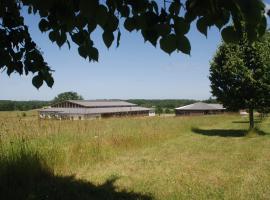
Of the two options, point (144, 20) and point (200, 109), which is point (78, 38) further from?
point (200, 109)

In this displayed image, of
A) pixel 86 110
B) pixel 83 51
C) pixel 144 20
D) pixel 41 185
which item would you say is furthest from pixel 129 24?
pixel 86 110

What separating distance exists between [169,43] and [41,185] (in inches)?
248

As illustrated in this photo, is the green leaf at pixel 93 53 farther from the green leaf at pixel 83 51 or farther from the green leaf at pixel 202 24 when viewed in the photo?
the green leaf at pixel 202 24

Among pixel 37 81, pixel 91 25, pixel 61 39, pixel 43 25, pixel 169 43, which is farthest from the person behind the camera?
pixel 37 81

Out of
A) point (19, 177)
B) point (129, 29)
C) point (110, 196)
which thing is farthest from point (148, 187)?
point (129, 29)

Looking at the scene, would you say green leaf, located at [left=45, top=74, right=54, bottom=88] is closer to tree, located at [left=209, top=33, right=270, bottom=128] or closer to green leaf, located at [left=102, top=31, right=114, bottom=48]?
green leaf, located at [left=102, top=31, right=114, bottom=48]

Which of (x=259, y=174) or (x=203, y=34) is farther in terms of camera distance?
(x=259, y=174)

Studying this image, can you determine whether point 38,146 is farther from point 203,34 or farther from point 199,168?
point 203,34

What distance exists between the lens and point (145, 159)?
11625 millimetres

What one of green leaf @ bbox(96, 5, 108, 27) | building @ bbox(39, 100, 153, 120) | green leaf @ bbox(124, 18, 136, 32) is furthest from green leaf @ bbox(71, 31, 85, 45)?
building @ bbox(39, 100, 153, 120)

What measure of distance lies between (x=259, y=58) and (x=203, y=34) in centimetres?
1808

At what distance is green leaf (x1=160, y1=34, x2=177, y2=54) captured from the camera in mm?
2332

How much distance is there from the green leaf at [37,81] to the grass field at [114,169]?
3.71m

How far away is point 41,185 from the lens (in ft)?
25.6
